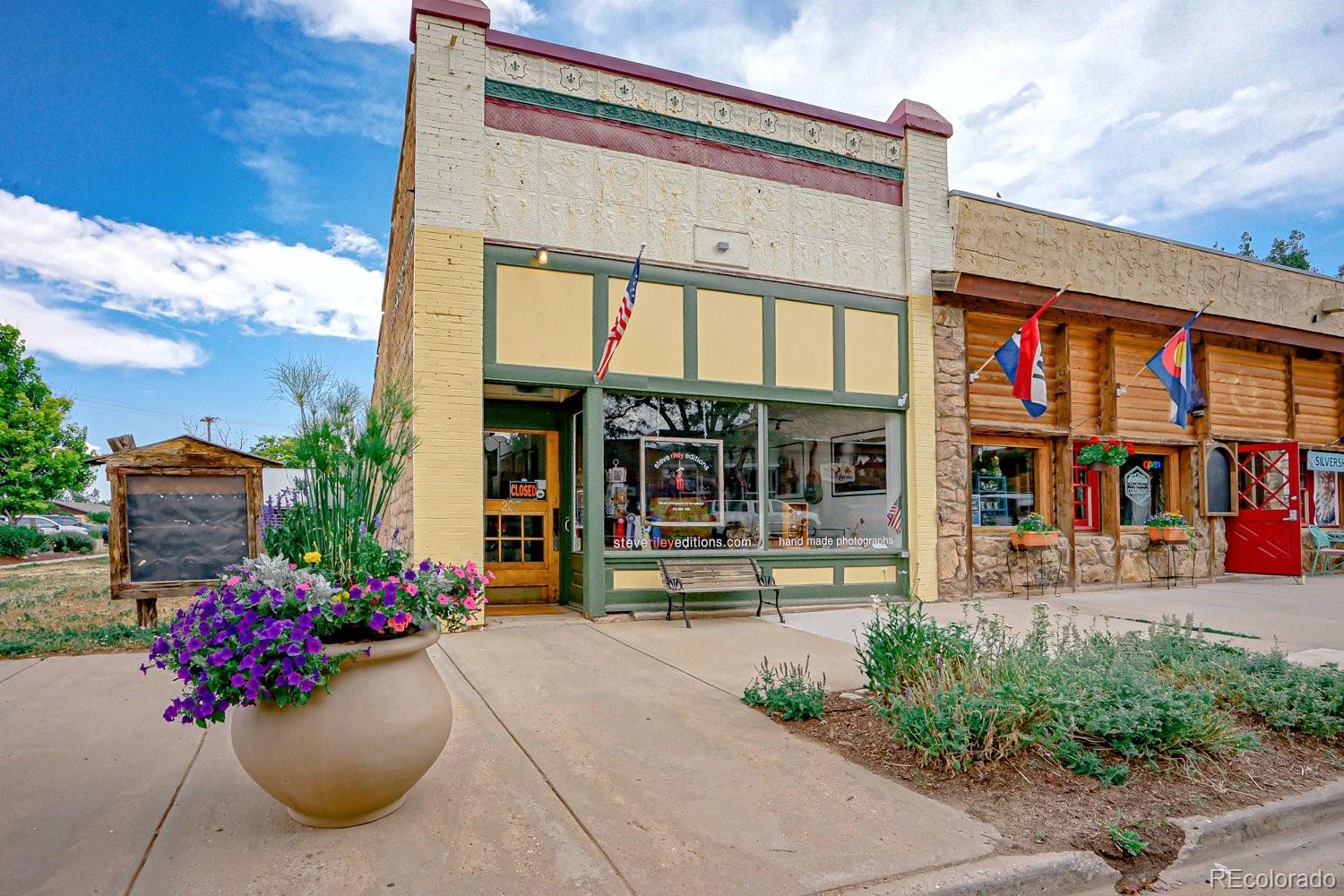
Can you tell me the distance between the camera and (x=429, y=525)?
834 centimetres

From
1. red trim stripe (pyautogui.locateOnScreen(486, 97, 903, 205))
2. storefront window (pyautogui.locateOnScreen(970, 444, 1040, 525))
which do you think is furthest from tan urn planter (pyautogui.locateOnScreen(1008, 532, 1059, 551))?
red trim stripe (pyautogui.locateOnScreen(486, 97, 903, 205))

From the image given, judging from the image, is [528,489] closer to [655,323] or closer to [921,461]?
[655,323]

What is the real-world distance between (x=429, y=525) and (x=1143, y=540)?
454 inches

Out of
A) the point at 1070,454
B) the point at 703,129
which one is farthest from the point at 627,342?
the point at 1070,454

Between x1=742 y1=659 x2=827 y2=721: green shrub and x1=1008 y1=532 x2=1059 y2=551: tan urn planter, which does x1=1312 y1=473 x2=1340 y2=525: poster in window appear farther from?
x1=742 y1=659 x2=827 y2=721: green shrub

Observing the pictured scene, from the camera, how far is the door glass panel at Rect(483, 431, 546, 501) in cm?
1021

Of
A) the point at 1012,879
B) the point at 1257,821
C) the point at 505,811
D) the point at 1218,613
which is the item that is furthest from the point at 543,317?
the point at 1218,613

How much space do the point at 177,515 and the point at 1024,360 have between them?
10408 mm

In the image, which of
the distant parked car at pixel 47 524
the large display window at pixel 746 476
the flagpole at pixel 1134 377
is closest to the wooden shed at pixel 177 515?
the large display window at pixel 746 476

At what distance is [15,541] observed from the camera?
83.7 ft

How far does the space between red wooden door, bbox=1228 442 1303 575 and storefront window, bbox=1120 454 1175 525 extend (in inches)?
61.7

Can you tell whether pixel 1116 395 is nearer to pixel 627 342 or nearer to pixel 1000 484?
pixel 1000 484

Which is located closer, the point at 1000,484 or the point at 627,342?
the point at 627,342

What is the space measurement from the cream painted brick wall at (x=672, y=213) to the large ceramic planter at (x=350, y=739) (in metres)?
6.55
